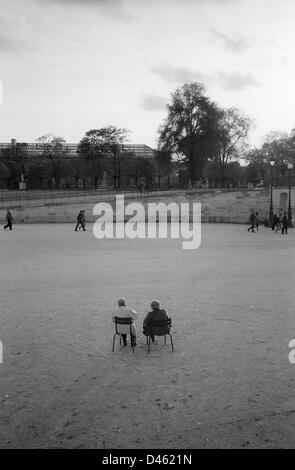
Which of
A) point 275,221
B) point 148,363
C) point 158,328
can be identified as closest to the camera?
point 148,363

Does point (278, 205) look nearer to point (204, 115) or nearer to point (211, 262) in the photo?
point (204, 115)

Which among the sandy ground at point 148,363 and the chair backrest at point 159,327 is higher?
the chair backrest at point 159,327

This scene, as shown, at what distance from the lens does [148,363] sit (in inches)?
305

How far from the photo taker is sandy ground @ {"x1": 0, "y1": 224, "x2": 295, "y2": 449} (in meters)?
5.61

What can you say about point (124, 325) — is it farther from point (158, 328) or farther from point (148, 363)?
point (148, 363)

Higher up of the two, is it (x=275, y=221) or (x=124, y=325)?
(x=275, y=221)

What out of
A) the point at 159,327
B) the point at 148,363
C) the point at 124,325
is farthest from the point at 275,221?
the point at 148,363

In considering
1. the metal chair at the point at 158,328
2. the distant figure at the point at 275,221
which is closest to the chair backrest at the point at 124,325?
the metal chair at the point at 158,328

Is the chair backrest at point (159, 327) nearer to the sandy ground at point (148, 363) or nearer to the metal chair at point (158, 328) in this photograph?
the metal chair at point (158, 328)

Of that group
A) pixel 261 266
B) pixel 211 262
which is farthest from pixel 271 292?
pixel 211 262

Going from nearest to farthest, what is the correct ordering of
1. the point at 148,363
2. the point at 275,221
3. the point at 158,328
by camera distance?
the point at 148,363, the point at 158,328, the point at 275,221

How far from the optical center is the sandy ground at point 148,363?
5.61 metres

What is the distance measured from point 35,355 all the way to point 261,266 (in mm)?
10243
